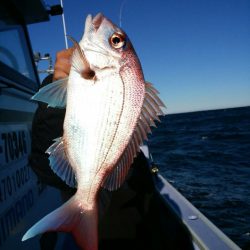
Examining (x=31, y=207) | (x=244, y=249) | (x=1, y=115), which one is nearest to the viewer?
(x=1, y=115)

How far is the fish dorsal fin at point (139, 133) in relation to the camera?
4.66 ft

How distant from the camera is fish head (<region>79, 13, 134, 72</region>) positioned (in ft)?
4.54

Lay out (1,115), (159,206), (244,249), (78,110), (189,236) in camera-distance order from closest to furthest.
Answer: (78,110)
(1,115)
(189,236)
(159,206)
(244,249)

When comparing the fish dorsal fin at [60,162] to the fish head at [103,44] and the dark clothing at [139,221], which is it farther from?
the dark clothing at [139,221]

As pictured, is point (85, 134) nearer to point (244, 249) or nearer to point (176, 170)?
point (244, 249)

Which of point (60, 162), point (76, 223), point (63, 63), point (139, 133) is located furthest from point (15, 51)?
point (76, 223)

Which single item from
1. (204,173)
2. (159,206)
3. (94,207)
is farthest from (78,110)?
(204,173)

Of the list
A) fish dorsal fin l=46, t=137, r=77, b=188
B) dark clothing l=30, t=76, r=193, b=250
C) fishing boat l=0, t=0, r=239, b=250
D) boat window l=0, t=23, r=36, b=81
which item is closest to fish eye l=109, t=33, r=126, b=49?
fish dorsal fin l=46, t=137, r=77, b=188

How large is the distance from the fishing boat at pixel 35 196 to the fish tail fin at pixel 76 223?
602 millimetres

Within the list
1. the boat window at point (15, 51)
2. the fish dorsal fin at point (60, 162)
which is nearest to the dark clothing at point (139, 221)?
the boat window at point (15, 51)

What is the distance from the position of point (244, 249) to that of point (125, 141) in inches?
229

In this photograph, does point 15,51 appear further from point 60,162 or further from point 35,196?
point 60,162

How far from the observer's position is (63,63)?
1648mm

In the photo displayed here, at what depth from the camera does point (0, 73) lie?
2342mm
